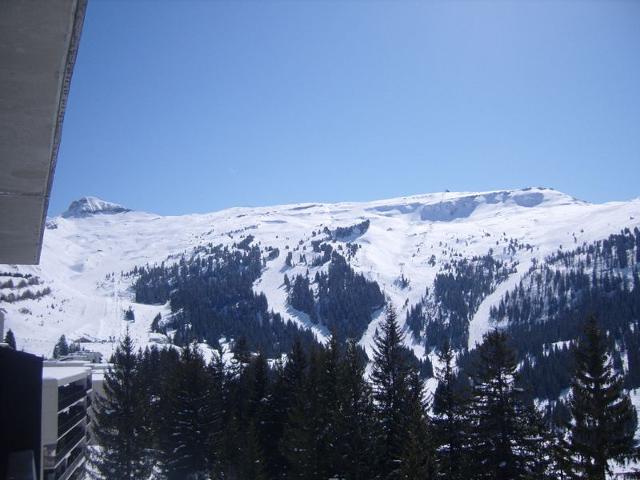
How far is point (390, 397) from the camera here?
96.1 ft

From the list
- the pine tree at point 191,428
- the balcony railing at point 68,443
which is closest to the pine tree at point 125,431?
the pine tree at point 191,428

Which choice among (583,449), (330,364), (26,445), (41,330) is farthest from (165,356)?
(41,330)

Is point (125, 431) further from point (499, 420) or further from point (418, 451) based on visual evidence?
point (499, 420)

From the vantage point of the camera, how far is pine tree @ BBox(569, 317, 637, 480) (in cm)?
2033

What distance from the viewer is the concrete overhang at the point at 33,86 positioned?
144 inches

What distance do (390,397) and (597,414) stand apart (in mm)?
10827

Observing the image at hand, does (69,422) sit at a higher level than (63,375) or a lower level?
lower

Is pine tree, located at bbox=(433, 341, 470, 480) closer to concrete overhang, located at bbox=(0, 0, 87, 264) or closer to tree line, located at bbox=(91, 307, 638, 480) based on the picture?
tree line, located at bbox=(91, 307, 638, 480)

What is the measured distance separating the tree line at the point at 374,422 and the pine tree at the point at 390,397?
0.06 meters

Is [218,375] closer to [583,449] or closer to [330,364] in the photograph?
[330,364]

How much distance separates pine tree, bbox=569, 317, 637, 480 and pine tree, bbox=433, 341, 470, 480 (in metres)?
4.87

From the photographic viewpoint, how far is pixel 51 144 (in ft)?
17.9

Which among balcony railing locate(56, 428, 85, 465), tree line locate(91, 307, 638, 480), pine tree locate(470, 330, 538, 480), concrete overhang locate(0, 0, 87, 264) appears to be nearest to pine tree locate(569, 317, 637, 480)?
tree line locate(91, 307, 638, 480)

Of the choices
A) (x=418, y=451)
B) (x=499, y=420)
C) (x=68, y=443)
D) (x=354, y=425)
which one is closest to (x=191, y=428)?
→ (x=354, y=425)
